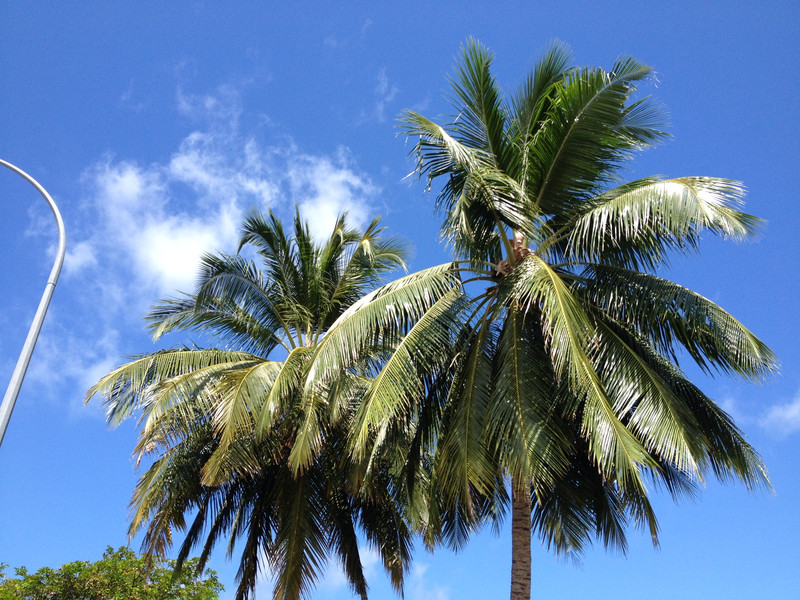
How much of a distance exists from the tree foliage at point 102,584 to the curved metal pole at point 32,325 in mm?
14407

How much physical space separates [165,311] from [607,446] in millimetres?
10846

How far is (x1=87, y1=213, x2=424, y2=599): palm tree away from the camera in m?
13.6

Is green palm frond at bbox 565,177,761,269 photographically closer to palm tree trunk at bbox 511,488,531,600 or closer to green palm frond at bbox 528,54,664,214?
green palm frond at bbox 528,54,664,214

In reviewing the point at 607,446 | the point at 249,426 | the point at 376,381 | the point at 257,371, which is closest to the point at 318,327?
the point at 257,371

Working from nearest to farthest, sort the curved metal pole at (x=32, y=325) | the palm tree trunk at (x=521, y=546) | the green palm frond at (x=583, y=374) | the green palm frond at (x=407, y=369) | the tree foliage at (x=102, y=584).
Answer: the curved metal pole at (x=32, y=325) < the green palm frond at (x=583, y=374) < the green palm frond at (x=407, y=369) < the palm tree trunk at (x=521, y=546) < the tree foliage at (x=102, y=584)

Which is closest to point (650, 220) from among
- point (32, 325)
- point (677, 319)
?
point (677, 319)

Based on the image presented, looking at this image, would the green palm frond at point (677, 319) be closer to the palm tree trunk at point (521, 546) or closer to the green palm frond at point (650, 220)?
the green palm frond at point (650, 220)

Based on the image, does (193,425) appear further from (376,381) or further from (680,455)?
(680,455)

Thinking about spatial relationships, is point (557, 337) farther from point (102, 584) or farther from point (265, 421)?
point (102, 584)

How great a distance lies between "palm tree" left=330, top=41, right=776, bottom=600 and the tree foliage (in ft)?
42.8

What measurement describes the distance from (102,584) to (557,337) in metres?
18.9

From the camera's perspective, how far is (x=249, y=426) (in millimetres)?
13227

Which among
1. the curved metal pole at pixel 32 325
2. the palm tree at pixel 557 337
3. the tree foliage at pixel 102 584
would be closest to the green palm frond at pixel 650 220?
the palm tree at pixel 557 337

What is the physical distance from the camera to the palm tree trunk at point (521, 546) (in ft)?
36.3
